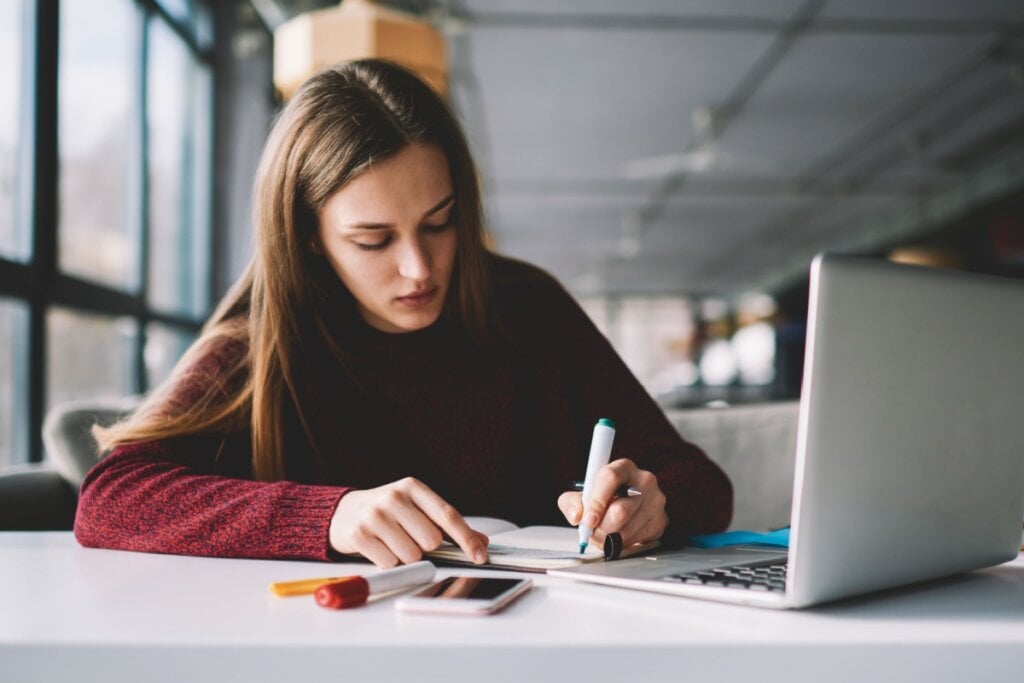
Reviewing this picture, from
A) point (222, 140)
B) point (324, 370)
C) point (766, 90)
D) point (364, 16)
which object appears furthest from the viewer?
point (766, 90)

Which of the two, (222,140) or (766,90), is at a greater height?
(766,90)

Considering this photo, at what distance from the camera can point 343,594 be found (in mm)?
621

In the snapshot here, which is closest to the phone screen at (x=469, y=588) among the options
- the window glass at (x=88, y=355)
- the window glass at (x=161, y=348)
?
the window glass at (x=88, y=355)

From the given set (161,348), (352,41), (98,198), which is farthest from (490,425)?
(161,348)

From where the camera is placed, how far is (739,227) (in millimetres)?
9148

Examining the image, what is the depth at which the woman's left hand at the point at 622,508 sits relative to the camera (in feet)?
2.59

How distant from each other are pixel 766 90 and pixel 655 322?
9773 millimetres

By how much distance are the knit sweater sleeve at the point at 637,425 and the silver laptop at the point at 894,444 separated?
0.25 m

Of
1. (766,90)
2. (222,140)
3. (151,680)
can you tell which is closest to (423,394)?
(151,680)

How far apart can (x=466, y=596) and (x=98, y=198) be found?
257 cm

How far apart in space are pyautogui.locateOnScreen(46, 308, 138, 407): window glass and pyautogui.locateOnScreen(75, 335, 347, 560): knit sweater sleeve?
1.48m

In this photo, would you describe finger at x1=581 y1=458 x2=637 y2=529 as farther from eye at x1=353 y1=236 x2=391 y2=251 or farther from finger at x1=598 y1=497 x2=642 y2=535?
eye at x1=353 y1=236 x2=391 y2=251

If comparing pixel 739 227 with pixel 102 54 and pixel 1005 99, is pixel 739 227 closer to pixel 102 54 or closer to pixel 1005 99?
pixel 1005 99

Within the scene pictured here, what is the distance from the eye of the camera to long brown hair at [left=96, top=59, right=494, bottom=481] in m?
1.14
